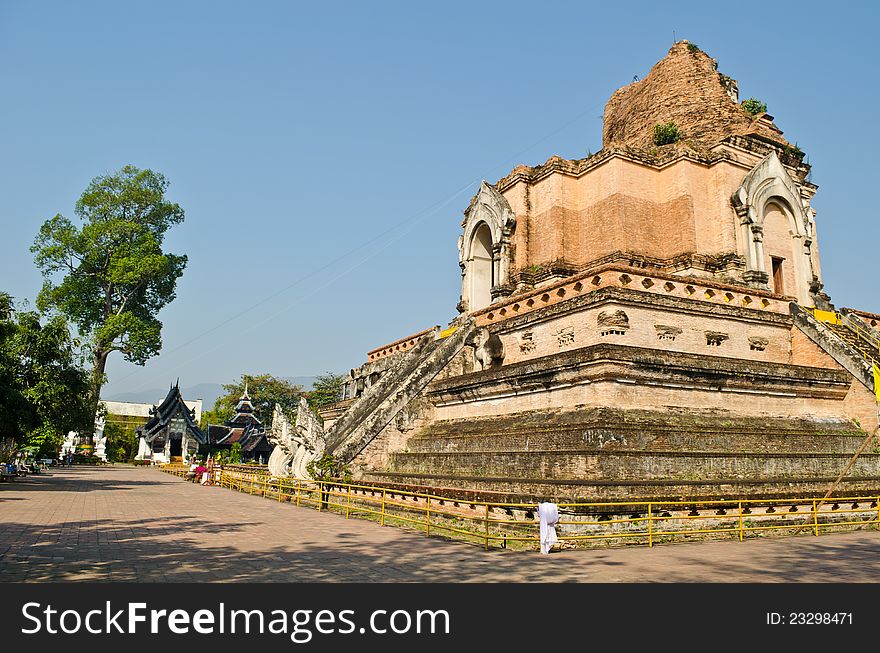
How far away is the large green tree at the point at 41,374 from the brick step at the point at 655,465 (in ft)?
51.7

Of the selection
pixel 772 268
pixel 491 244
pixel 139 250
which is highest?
pixel 139 250

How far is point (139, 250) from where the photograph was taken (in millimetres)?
42188

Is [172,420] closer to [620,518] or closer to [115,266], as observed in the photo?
[115,266]

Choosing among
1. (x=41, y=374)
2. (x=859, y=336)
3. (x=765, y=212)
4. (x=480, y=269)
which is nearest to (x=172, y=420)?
(x=41, y=374)

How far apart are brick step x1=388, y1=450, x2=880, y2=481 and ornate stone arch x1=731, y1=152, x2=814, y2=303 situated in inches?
292

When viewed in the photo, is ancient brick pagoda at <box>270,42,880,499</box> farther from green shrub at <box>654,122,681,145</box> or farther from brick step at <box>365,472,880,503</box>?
green shrub at <box>654,122,681,145</box>

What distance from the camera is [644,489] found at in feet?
38.8

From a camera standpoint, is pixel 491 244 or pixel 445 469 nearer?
pixel 445 469

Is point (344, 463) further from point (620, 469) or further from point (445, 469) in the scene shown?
point (620, 469)

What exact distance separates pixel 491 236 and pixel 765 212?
28.9ft
